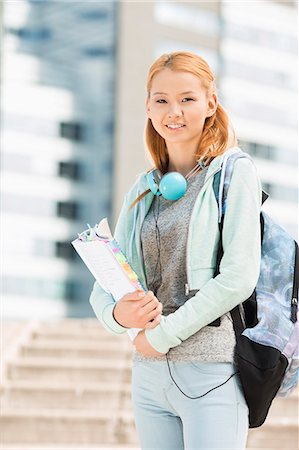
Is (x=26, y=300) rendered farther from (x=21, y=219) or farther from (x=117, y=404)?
(x=117, y=404)

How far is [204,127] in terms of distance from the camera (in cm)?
211

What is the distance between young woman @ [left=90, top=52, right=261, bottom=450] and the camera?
6.22 feet

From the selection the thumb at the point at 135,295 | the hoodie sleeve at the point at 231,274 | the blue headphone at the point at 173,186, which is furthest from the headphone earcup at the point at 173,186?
the thumb at the point at 135,295

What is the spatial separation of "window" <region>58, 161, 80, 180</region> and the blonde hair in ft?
184

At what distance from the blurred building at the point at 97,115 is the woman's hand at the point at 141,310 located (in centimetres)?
5205

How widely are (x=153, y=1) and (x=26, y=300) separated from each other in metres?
18.8

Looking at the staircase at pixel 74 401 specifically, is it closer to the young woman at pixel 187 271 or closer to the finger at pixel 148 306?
the young woman at pixel 187 271

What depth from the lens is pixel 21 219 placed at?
5644 centimetres

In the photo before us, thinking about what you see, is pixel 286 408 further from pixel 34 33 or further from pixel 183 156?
pixel 34 33

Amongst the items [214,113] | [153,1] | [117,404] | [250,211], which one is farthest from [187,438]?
[153,1]

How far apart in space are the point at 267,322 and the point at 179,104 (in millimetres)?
466

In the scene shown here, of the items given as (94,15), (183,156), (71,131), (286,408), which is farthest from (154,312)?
(94,15)

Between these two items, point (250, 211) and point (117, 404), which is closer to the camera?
point (250, 211)

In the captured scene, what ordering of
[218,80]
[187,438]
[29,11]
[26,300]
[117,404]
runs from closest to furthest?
[187,438] < [117,404] < [26,300] < [218,80] < [29,11]
